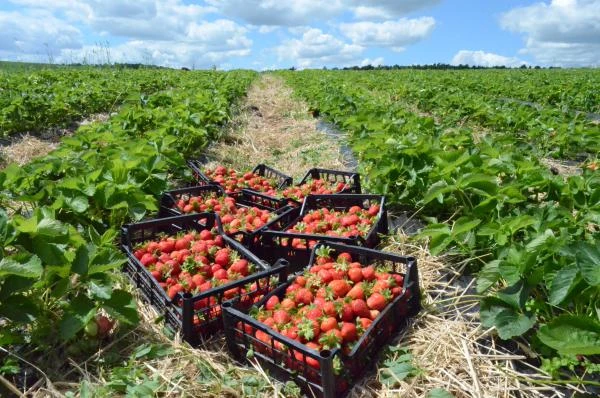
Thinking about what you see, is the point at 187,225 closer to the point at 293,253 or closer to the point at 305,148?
the point at 293,253

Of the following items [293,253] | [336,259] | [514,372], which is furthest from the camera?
[293,253]

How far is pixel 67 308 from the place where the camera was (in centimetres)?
228

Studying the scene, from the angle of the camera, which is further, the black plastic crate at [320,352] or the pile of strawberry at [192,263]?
the pile of strawberry at [192,263]

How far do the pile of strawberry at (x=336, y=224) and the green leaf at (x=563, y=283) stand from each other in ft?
4.54

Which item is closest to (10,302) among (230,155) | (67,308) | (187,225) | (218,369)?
(67,308)

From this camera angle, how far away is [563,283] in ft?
6.43

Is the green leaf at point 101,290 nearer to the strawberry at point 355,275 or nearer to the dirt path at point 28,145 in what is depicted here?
the strawberry at point 355,275

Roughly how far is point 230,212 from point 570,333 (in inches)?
109

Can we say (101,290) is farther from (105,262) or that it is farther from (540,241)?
(540,241)

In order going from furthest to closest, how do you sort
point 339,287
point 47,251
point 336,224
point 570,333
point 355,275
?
1. point 336,224
2. point 355,275
3. point 339,287
4. point 47,251
5. point 570,333

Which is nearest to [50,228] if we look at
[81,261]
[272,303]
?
[81,261]

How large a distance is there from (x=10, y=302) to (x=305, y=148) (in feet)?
19.9

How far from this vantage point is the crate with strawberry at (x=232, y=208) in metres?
3.55

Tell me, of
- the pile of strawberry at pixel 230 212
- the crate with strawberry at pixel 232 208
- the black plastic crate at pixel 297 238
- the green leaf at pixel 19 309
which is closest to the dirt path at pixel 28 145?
the crate with strawberry at pixel 232 208
